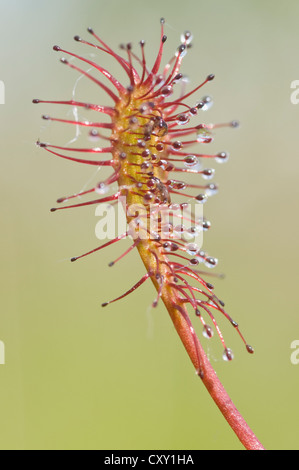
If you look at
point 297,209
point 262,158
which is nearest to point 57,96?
point 262,158

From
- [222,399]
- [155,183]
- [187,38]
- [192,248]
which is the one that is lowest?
[222,399]

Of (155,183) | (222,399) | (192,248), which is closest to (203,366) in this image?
(222,399)

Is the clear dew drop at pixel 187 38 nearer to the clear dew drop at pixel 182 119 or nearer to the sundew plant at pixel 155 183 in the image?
the sundew plant at pixel 155 183

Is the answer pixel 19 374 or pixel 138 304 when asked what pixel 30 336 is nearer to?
pixel 19 374

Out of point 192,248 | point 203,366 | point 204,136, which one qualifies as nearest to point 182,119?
point 204,136

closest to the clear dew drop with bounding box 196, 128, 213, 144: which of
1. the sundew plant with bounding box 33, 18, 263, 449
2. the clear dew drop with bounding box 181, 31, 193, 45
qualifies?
the sundew plant with bounding box 33, 18, 263, 449

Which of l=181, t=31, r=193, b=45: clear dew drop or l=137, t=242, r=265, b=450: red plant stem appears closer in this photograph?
l=137, t=242, r=265, b=450: red plant stem

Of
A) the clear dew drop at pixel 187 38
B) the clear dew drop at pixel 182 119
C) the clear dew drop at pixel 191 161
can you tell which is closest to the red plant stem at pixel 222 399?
the clear dew drop at pixel 191 161

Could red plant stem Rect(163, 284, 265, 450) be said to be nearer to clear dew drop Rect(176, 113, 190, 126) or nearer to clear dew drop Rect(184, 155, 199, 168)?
clear dew drop Rect(184, 155, 199, 168)

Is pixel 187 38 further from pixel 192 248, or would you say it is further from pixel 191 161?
pixel 192 248

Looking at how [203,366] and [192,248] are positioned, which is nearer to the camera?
[203,366]

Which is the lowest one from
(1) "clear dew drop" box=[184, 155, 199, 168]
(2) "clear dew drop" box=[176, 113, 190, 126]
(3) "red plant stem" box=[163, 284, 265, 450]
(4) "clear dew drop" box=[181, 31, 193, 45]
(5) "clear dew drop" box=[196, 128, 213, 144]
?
(3) "red plant stem" box=[163, 284, 265, 450]

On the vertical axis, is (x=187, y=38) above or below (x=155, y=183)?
above
